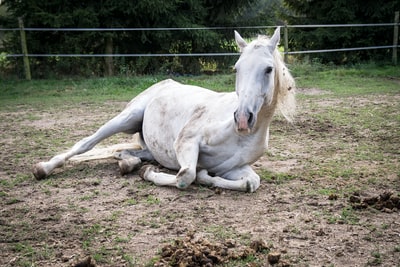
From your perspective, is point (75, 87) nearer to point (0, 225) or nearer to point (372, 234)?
point (0, 225)

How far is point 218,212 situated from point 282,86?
1188 millimetres

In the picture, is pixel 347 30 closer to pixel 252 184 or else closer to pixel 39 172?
pixel 252 184

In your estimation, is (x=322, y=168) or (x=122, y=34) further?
(x=122, y=34)

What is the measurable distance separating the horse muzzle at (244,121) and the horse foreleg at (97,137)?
6.43 ft

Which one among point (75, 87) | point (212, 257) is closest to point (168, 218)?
point (212, 257)

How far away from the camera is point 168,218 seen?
10.9 ft

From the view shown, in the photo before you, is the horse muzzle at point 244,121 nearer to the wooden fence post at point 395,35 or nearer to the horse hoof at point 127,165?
the horse hoof at point 127,165

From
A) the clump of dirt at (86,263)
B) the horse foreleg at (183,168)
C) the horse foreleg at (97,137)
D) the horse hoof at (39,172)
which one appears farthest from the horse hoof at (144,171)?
the clump of dirt at (86,263)

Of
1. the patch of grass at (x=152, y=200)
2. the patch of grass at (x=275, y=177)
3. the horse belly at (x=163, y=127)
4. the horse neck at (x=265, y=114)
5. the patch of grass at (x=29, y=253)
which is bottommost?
the patch of grass at (x=275, y=177)

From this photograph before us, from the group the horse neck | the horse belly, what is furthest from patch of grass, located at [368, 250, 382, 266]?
the horse belly

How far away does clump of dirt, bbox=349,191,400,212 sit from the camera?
3404 mm

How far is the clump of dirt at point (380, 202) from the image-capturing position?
3.40 meters

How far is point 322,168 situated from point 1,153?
3.65m

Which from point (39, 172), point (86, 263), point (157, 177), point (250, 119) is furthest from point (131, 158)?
point (86, 263)
